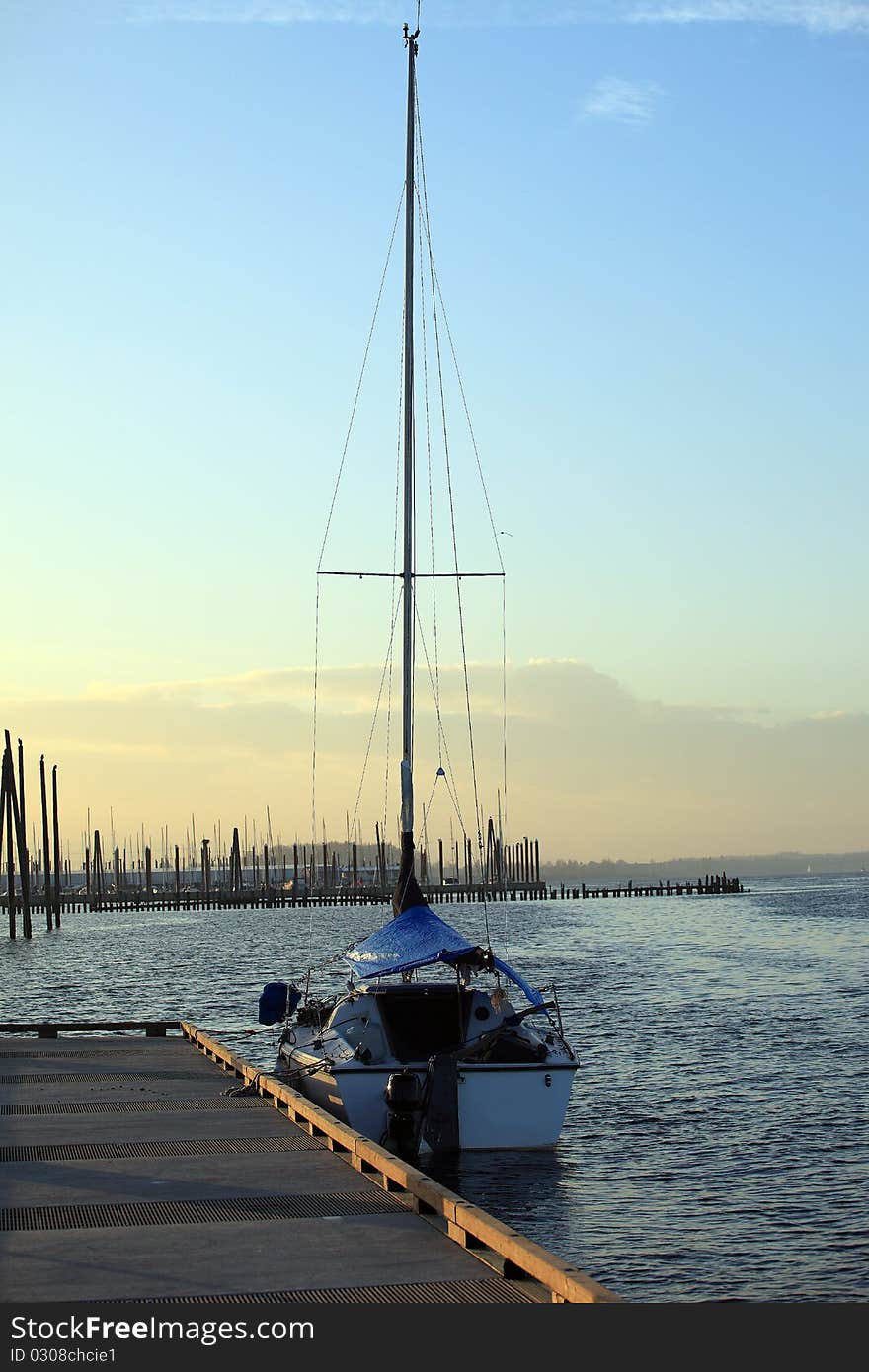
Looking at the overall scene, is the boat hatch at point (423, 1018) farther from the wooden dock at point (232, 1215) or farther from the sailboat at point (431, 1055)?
the wooden dock at point (232, 1215)

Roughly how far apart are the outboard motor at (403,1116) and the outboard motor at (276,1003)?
8069 mm

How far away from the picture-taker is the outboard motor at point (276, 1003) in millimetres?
26719

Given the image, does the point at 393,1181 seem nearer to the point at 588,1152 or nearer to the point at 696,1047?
the point at 588,1152

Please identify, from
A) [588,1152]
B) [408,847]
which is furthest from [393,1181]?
[408,847]

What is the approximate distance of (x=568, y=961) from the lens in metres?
67.3

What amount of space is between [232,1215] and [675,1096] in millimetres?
15785

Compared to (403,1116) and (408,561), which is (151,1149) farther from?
(408,561)

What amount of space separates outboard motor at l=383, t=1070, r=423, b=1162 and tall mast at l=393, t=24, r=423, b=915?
5.23 metres

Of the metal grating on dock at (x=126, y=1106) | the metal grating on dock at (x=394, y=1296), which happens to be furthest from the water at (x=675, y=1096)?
the metal grating on dock at (x=394, y=1296)

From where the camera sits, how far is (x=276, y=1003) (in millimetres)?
26797

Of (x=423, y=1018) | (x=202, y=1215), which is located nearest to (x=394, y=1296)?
(x=202, y=1215)

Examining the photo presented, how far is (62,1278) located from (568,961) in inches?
2284

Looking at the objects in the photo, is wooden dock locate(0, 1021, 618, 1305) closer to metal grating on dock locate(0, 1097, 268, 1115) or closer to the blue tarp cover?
metal grating on dock locate(0, 1097, 268, 1115)

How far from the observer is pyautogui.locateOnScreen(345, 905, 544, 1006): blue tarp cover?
2139 cm
